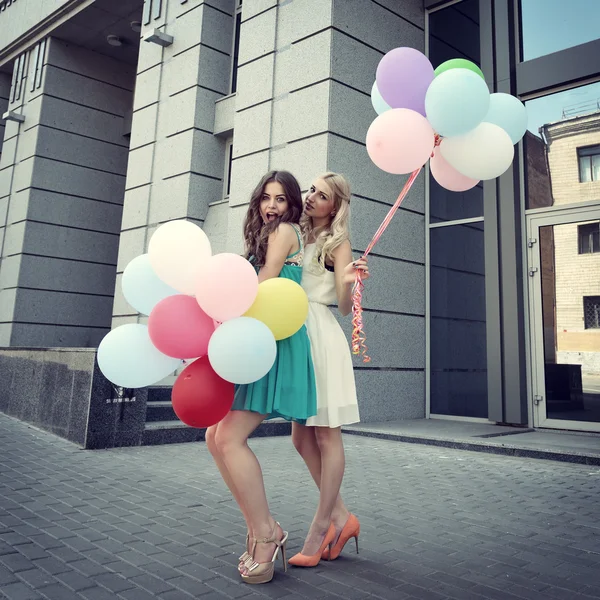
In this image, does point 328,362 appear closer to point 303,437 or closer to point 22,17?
point 303,437

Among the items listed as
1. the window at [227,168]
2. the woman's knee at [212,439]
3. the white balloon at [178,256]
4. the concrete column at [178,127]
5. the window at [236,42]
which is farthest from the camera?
the window at [236,42]

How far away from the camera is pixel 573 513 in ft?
12.3

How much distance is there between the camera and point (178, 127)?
9953mm

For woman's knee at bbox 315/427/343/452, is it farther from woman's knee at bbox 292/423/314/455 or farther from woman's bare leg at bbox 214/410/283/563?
woman's bare leg at bbox 214/410/283/563

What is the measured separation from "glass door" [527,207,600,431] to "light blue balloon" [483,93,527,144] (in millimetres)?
4570

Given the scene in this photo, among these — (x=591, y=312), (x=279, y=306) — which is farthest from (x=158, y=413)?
(x=591, y=312)

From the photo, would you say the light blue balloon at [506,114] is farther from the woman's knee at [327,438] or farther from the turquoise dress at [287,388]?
the woman's knee at [327,438]

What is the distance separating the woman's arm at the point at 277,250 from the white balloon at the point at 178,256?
0.29 m

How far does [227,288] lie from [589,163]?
666cm

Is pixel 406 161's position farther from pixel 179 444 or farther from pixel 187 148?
pixel 187 148

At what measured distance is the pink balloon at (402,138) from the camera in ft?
9.98

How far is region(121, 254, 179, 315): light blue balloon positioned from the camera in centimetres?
283

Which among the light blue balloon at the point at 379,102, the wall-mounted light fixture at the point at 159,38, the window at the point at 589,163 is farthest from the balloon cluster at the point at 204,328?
the wall-mounted light fixture at the point at 159,38

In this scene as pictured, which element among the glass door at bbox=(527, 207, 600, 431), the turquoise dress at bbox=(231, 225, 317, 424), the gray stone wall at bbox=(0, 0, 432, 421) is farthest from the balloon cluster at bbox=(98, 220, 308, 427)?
the glass door at bbox=(527, 207, 600, 431)
